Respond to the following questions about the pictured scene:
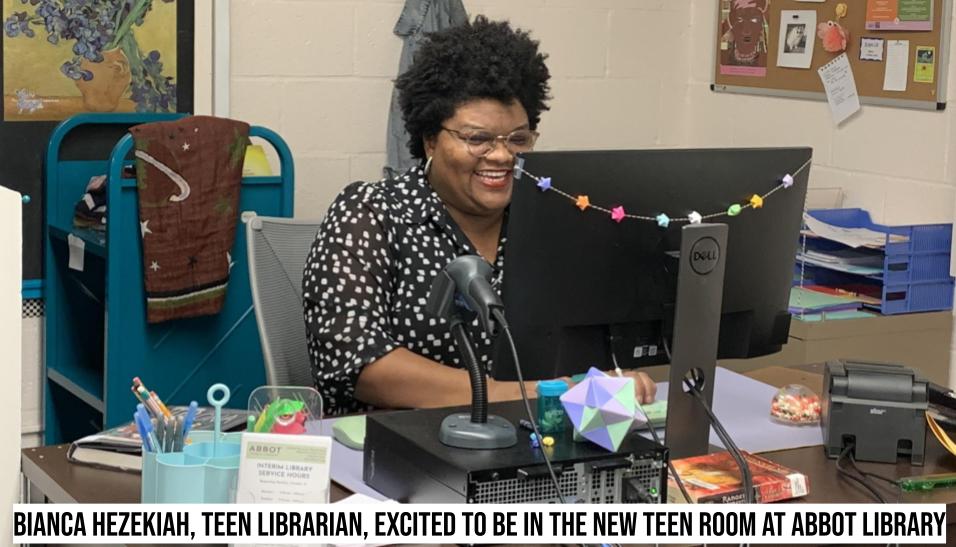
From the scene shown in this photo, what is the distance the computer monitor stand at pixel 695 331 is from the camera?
1.78 m

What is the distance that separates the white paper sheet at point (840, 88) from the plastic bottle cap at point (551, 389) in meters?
2.07

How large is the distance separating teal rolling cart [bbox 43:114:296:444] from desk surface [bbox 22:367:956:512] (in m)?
1.31

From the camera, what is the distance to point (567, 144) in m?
4.04

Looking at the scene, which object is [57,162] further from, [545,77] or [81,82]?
[545,77]

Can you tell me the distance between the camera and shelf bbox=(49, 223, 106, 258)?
122 inches

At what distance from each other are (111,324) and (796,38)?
2.03 metres

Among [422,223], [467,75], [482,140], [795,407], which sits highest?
[467,75]

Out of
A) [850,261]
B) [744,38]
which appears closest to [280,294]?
[850,261]

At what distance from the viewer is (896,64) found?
3307 mm

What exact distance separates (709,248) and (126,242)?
5.64 ft

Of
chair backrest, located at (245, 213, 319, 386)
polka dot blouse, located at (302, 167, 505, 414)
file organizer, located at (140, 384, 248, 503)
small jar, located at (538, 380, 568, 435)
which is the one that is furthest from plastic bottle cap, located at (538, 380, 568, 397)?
chair backrest, located at (245, 213, 319, 386)

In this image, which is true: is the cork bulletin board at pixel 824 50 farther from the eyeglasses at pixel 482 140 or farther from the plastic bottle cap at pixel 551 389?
the plastic bottle cap at pixel 551 389

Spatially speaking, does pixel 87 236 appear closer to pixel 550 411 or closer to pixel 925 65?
pixel 550 411
